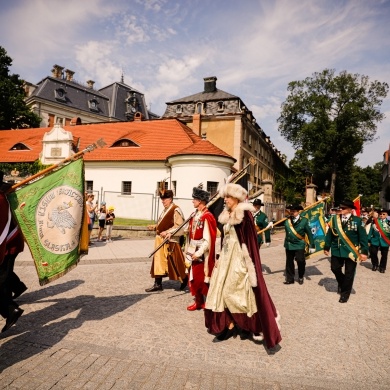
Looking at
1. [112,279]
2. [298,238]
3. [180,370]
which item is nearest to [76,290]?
[112,279]

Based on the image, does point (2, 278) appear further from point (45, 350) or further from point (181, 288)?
point (181, 288)

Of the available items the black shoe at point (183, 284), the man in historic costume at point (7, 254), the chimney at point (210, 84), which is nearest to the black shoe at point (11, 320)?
the man in historic costume at point (7, 254)

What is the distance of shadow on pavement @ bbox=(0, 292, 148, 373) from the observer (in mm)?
3816

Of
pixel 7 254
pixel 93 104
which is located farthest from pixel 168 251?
pixel 93 104

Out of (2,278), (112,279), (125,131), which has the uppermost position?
(125,131)

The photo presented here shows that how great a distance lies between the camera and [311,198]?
26.3 m

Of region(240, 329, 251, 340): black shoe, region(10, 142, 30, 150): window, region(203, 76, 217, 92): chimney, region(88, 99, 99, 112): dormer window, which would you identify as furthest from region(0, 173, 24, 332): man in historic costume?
region(88, 99, 99, 112): dormer window

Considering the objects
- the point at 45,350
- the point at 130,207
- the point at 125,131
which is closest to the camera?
the point at 45,350

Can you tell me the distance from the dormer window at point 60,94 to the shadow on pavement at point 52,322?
175ft

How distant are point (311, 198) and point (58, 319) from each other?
24321mm

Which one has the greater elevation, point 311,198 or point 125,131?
point 125,131

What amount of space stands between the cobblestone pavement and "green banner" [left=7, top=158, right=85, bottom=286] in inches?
35.2

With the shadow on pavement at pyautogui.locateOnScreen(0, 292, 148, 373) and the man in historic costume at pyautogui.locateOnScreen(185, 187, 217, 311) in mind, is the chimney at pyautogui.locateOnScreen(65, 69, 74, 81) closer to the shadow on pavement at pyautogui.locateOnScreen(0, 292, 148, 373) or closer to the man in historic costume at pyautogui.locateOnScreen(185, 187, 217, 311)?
the shadow on pavement at pyautogui.locateOnScreen(0, 292, 148, 373)

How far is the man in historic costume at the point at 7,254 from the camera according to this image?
365 centimetres
